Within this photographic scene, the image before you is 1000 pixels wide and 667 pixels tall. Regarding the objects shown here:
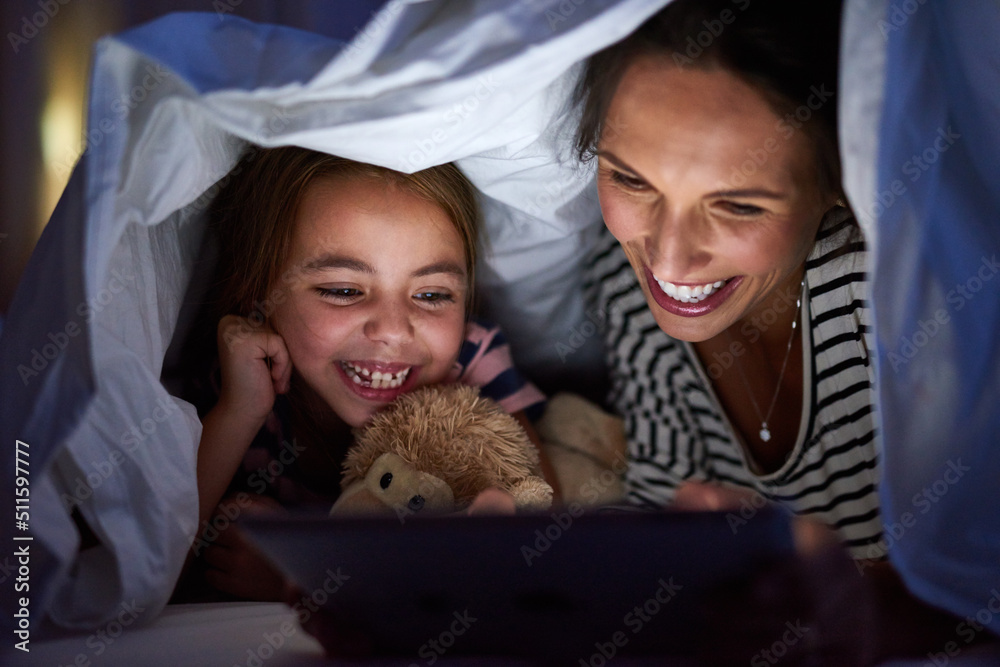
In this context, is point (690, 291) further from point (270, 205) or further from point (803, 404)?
point (270, 205)

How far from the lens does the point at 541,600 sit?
65 cm

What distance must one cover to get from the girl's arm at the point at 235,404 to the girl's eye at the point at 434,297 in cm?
21

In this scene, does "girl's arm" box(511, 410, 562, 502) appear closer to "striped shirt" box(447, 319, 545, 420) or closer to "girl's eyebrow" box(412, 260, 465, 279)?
"striped shirt" box(447, 319, 545, 420)

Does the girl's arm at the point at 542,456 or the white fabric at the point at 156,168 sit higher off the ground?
the white fabric at the point at 156,168

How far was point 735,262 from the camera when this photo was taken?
90 cm

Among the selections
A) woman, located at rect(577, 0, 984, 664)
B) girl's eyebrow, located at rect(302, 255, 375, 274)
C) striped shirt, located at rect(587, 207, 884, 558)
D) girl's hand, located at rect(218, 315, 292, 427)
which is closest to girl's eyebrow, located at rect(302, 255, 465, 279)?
girl's eyebrow, located at rect(302, 255, 375, 274)

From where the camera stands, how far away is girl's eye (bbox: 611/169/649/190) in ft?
2.98

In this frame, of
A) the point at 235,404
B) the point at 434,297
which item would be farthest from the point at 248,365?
the point at 434,297

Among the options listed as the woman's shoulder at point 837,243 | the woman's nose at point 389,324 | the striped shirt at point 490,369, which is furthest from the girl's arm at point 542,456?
the woman's shoulder at point 837,243

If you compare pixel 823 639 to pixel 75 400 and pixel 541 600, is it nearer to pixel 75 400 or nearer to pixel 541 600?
pixel 541 600

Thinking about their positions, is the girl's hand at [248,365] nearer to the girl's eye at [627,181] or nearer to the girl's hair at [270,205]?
the girl's hair at [270,205]

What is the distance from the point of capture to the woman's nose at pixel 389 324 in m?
1.01

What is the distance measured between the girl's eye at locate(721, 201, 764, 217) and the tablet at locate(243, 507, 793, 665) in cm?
41

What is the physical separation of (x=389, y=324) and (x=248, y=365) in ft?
0.72
